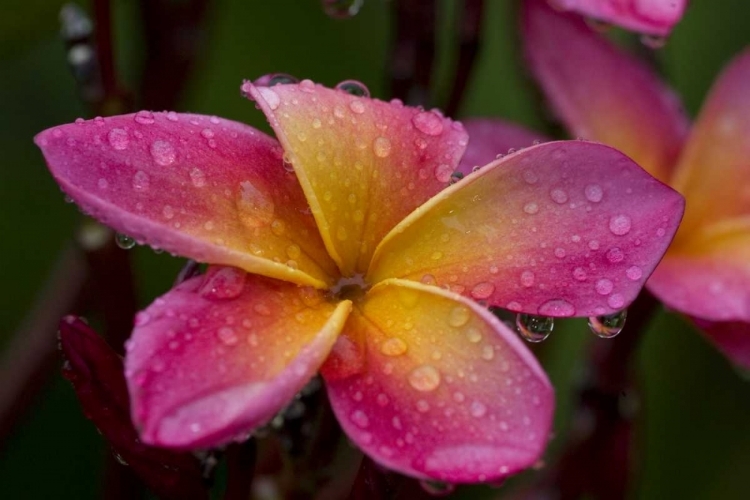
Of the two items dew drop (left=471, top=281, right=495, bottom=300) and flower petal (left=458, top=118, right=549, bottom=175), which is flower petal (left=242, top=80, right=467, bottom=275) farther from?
flower petal (left=458, top=118, right=549, bottom=175)

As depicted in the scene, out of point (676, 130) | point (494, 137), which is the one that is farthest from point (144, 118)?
point (676, 130)

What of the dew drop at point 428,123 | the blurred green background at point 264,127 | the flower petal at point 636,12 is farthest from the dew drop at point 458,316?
the blurred green background at point 264,127

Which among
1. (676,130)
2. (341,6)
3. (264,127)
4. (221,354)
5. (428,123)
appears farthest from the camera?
(264,127)

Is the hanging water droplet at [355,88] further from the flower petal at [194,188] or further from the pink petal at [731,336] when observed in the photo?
the pink petal at [731,336]

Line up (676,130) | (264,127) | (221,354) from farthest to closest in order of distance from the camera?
(264,127) < (676,130) < (221,354)

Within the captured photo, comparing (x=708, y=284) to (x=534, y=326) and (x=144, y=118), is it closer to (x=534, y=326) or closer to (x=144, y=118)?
(x=534, y=326)

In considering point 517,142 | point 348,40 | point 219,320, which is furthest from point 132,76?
point 219,320

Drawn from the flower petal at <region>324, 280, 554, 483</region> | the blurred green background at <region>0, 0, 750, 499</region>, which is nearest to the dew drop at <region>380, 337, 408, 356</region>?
the flower petal at <region>324, 280, 554, 483</region>
